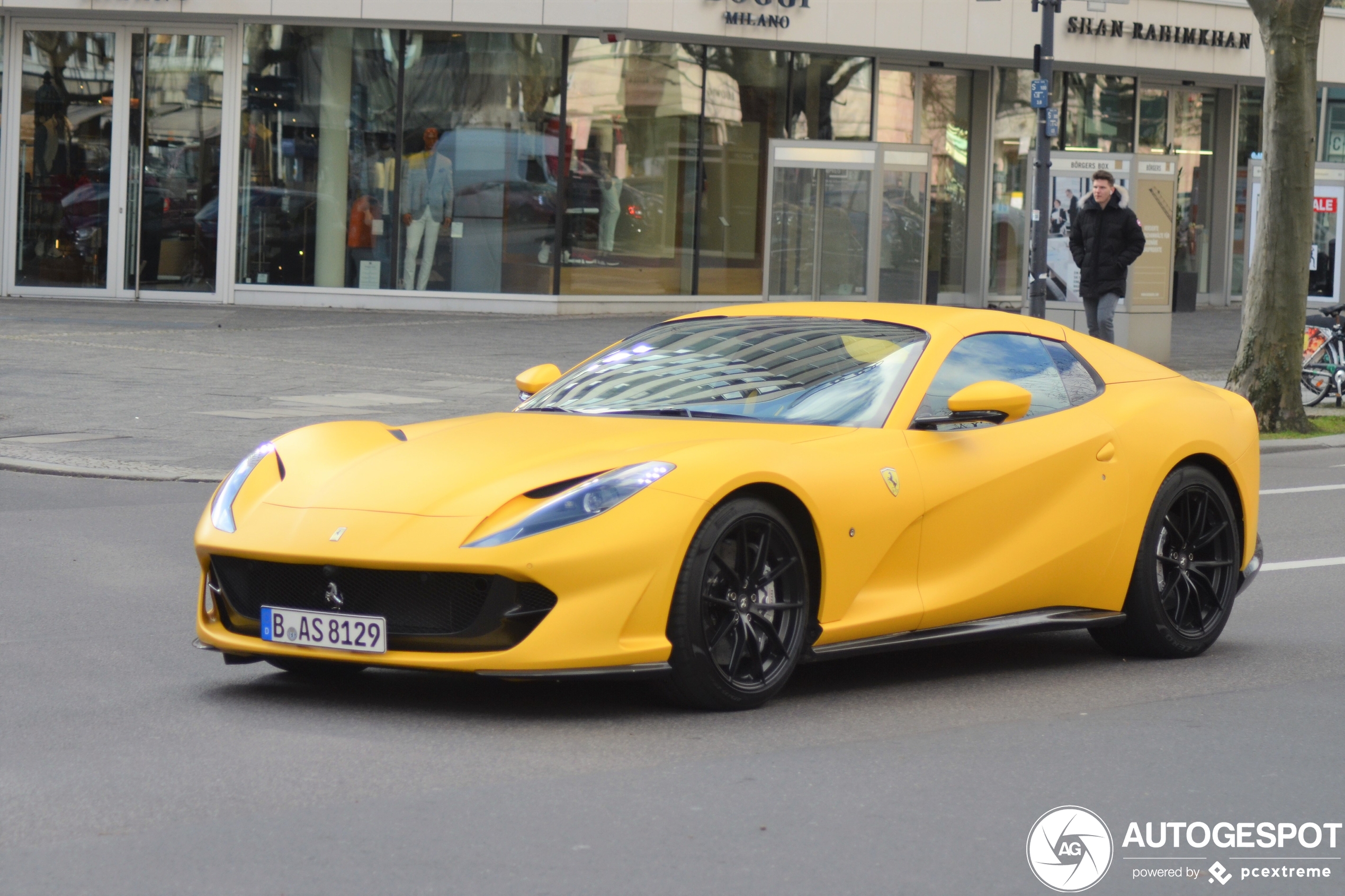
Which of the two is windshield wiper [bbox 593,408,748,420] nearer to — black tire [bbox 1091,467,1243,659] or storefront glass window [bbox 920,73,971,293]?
black tire [bbox 1091,467,1243,659]

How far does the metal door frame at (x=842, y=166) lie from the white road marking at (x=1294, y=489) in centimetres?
1732

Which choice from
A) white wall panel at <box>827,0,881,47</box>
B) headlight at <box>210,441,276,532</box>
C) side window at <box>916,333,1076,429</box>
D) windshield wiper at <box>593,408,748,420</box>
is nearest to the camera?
headlight at <box>210,441,276,532</box>

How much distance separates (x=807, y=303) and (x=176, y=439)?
7597mm

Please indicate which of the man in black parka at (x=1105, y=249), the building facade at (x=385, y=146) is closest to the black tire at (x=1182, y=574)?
the man in black parka at (x=1105, y=249)

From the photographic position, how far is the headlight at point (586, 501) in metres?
5.57

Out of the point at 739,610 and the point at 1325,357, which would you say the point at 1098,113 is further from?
the point at 739,610

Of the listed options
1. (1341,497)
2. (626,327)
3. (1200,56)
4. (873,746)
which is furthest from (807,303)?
(1200,56)

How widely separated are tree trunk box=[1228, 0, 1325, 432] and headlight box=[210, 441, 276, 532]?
12.9m

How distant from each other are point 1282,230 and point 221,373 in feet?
33.8

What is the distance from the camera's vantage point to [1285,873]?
14.8 feet

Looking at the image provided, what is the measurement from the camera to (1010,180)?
35.3m

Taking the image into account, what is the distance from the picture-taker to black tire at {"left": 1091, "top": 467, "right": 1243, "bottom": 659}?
720 cm

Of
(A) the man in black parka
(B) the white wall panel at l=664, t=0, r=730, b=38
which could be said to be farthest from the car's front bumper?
(B) the white wall panel at l=664, t=0, r=730, b=38

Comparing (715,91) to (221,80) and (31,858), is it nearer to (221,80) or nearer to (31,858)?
(221,80)
